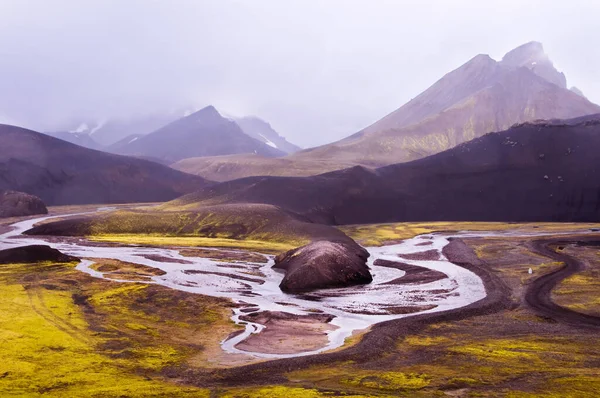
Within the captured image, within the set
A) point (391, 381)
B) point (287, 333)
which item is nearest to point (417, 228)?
point (287, 333)

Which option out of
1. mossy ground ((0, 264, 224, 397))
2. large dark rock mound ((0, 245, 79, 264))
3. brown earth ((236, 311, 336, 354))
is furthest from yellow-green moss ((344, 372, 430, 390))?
large dark rock mound ((0, 245, 79, 264))

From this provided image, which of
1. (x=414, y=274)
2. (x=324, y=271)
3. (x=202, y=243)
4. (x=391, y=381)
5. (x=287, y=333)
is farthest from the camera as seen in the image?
(x=202, y=243)

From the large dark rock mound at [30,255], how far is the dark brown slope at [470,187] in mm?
79590

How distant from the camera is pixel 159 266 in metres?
68.1

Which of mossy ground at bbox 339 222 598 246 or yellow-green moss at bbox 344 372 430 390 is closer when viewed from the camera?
yellow-green moss at bbox 344 372 430 390

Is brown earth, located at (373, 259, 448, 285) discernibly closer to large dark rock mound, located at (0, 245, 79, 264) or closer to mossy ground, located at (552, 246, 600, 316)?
mossy ground, located at (552, 246, 600, 316)

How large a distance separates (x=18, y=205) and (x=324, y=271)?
115 m

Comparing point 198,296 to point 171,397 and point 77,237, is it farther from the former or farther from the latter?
point 77,237

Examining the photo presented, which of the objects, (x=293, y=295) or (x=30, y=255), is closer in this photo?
(x=293, y=295)

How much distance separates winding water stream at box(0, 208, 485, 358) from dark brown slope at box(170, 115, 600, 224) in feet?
211

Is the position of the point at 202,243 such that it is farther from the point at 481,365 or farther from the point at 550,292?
the point at 481,365

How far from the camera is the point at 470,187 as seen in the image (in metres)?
156

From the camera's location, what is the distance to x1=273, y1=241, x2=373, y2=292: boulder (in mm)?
58516

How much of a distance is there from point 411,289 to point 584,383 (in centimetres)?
3300
